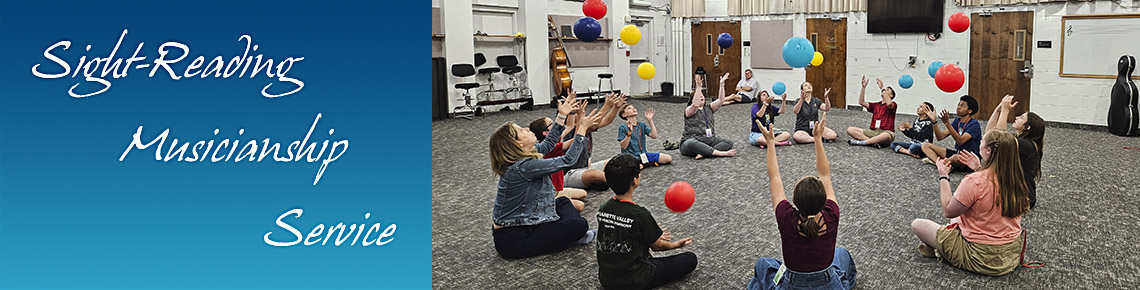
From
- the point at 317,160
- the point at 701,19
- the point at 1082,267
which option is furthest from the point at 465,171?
the point at 701,19

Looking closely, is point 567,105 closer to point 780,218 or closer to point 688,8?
point 780,218

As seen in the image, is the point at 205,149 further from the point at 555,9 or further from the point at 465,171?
the point at 555,9

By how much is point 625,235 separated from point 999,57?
9.88 meters

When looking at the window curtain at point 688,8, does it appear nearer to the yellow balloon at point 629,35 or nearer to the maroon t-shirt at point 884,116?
the yellow balloon at point 629,35

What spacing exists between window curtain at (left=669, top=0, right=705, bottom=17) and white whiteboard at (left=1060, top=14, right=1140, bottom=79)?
22.3ft

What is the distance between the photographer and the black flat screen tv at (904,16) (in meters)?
11.9

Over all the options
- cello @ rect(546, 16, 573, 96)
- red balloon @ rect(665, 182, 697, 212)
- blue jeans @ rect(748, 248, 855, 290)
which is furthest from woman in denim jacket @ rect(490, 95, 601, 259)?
cello @ rect(546, 16, 573, 96)

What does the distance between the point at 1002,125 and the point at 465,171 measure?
4.49 meters

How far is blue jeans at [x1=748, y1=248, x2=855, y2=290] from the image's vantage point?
3209 mm

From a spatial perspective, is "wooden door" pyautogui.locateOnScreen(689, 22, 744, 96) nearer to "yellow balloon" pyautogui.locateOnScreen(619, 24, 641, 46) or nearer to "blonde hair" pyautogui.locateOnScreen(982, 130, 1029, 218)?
"yellow balloon" pyautogui.locateOnScreen(619, 24, 641, 46)

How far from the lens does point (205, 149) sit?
5.92ft

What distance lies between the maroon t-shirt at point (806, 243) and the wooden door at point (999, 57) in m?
9.54

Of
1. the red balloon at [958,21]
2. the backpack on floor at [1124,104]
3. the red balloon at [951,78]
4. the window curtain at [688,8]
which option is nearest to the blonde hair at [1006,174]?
the red balloon at [951,78]

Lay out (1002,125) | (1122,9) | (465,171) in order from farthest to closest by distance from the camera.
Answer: (1122,9)
(465,171)
(1002,125)
